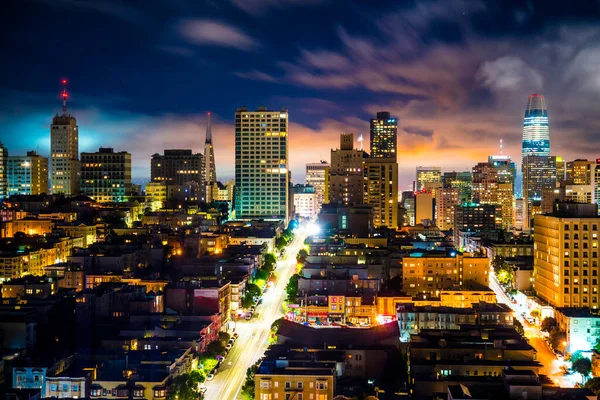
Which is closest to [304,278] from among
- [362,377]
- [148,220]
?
[362,377]

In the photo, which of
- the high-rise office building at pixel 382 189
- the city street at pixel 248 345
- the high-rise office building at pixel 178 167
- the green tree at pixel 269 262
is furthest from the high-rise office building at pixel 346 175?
the city street at pixel 248 345

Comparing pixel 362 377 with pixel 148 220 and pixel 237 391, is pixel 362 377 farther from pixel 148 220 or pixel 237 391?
pixel 148 220

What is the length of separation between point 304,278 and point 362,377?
16665 mm

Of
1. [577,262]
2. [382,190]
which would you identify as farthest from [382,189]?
[577,262]

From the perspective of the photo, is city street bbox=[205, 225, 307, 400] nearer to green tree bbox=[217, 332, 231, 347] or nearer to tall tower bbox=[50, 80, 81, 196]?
green tree bbox=[217, 332, 231, 347]

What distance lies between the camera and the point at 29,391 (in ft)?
91.6

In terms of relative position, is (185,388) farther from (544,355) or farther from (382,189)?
(382,189)

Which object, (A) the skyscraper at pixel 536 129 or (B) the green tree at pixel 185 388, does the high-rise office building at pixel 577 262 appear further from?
(A) the skyscraper at pixel 536 129

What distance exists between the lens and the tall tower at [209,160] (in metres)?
116

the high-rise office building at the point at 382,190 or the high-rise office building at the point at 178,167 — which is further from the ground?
the high-rise office building at the point at 178,167

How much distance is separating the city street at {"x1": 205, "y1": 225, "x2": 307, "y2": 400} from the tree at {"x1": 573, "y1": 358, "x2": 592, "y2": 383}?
46.0 ft

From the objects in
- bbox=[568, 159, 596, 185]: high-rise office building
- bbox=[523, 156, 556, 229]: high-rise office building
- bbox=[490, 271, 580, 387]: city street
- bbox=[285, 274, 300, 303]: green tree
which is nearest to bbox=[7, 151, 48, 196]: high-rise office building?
bbox=[285, 274, 300, 303]: green tree

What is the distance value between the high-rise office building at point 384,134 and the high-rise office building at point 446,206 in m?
10.7

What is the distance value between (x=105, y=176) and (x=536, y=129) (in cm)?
9036
